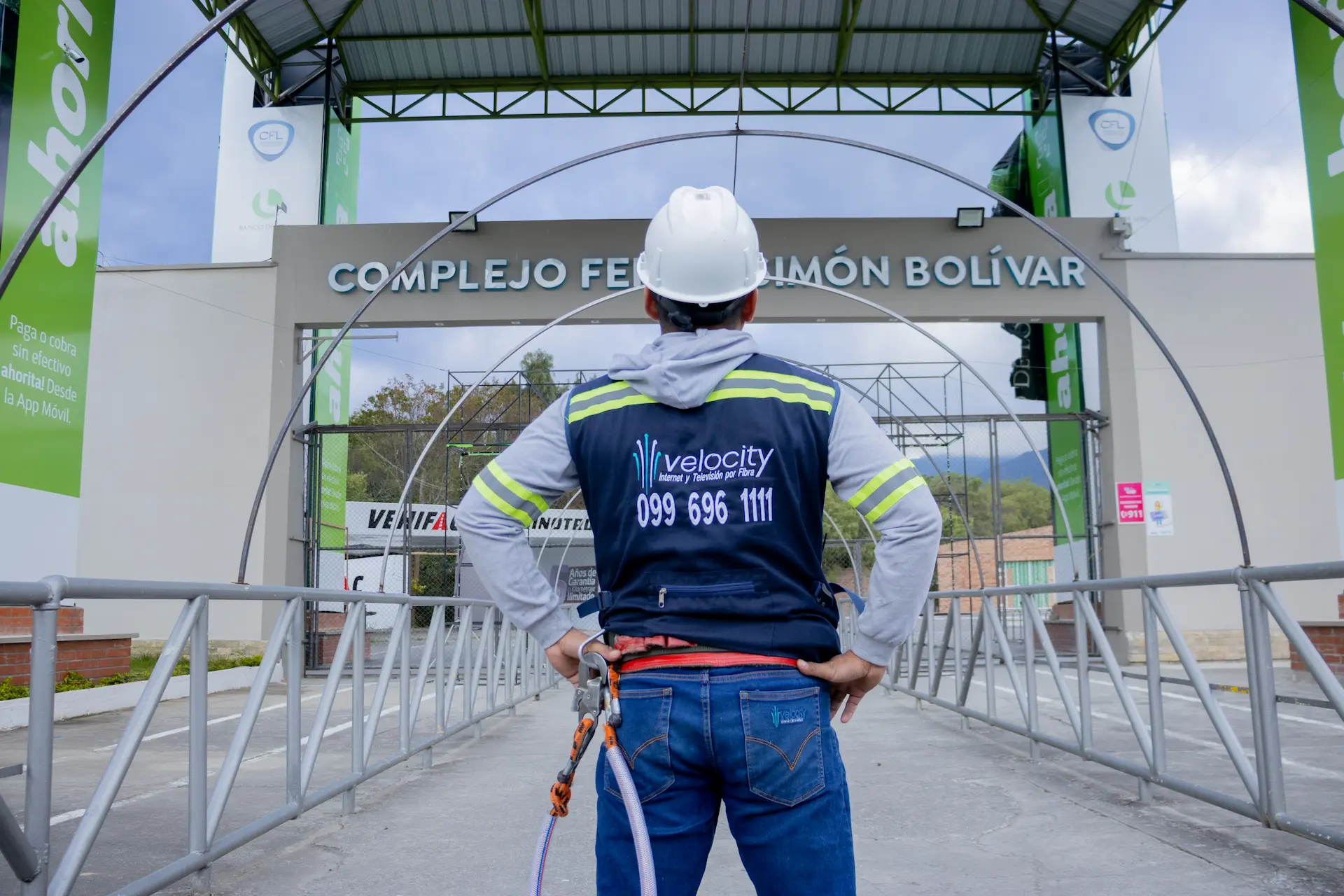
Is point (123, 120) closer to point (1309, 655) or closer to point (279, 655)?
point (279, 655)

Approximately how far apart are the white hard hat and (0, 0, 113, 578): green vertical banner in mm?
8179

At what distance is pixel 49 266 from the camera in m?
9.32

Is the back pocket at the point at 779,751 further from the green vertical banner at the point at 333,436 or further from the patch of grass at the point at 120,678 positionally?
the green vertical banner at the point at 333,436

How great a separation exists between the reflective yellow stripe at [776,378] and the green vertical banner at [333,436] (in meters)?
17.1

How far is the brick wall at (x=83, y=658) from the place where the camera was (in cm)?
939

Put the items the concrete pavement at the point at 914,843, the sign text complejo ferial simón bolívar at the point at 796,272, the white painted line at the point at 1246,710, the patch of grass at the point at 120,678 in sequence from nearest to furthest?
the concrete pavement at the point at 914,843 < the white painted line at the point at 1246,710 < the patch of grass at the point at 120,678 < the sign text complejo ferial simón bolívar at the point at 796,272

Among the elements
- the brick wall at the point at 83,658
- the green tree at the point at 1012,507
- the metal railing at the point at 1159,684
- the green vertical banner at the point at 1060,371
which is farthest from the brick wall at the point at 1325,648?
the green tree at the point at 1012,507

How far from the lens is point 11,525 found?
8898 millimetres

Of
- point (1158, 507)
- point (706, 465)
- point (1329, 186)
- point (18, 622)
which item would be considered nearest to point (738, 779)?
point (706, 465)

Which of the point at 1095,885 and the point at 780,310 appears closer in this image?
the point at 1095,885

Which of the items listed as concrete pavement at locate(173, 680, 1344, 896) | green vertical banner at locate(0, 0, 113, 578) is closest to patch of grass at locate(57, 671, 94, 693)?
green vertical banner at locate(0, 0, 113, 578)

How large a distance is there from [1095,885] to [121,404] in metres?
16.0

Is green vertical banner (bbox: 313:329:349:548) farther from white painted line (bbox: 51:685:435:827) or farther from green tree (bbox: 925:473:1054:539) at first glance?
green tree (bbox: 925:473:1054:539)

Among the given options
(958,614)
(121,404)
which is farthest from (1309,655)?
(121,404)
